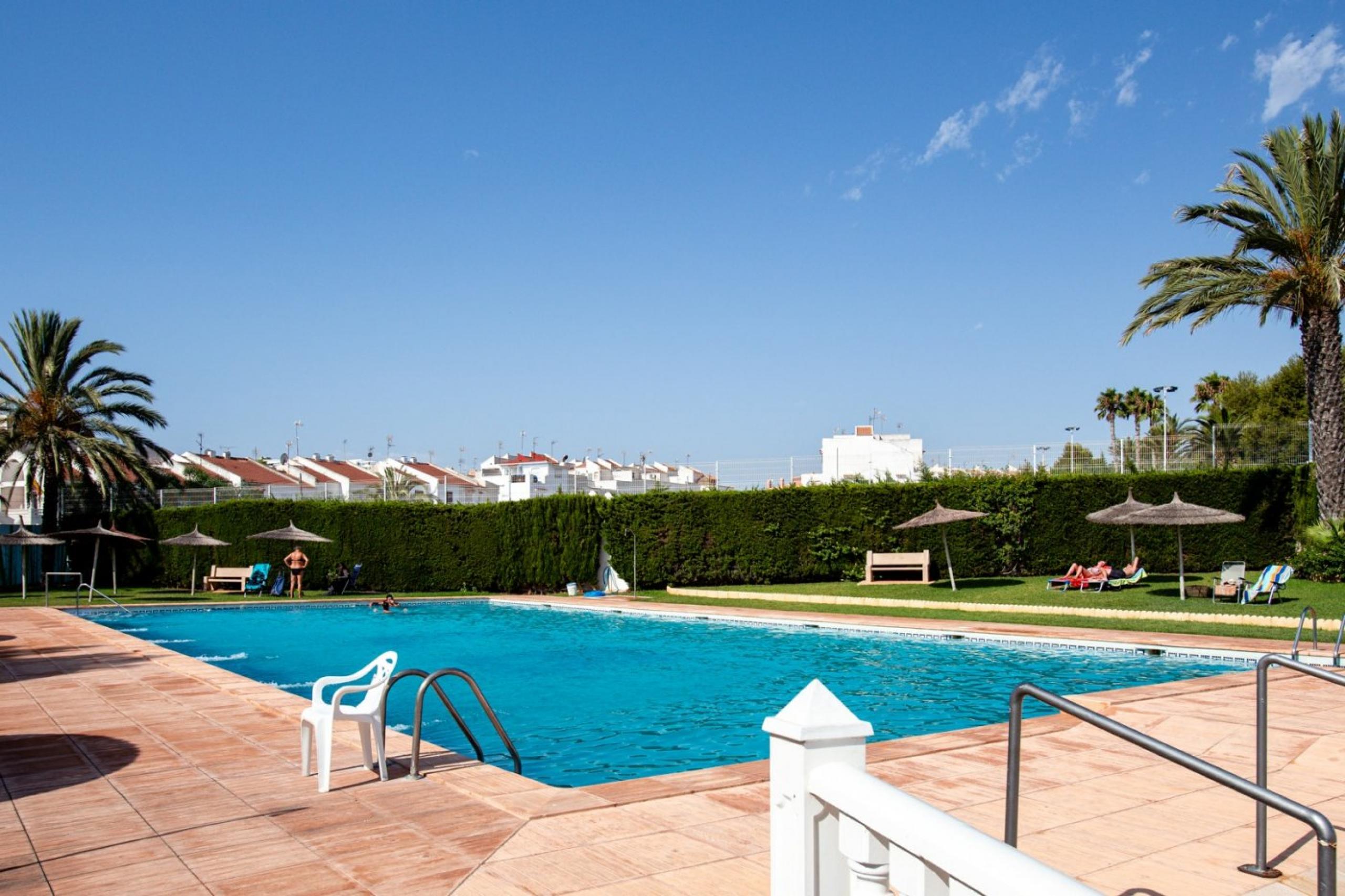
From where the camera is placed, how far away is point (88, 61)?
17484 millimetres

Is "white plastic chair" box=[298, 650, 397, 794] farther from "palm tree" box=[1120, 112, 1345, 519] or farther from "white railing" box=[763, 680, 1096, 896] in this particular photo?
"palm tree" box=[1120, 112, 1345, 519]

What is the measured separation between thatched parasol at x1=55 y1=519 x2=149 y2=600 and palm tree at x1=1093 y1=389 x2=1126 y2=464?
199ft

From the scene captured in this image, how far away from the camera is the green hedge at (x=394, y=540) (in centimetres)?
2931

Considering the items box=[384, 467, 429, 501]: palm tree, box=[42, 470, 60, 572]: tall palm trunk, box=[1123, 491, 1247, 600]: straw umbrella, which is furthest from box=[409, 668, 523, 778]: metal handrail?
box=[384, 467, 429, 501]: palm tree

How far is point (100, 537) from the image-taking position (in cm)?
2969

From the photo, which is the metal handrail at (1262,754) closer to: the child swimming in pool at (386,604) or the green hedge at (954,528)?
the green hedge at (954,528)

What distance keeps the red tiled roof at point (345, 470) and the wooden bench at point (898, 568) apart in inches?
2312

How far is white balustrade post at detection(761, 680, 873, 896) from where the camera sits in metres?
2.75

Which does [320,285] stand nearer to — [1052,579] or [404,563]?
[404,563]

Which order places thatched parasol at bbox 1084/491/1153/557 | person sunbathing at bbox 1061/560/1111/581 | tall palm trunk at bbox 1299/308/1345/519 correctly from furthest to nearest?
person sunbathing at bbox 1061/560/1111/581 → thatched parasol at bbox 1084/491/1153/557 → tall palm trunk at bbox 1299/308/1345/519

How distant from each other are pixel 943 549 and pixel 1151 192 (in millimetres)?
9822

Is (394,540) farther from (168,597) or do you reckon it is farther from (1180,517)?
(1180,517)

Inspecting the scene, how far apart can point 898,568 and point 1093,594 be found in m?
5.48

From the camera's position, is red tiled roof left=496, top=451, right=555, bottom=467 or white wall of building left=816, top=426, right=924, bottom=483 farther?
red tiled roof left=496, top=451, right=555, bottom=467
